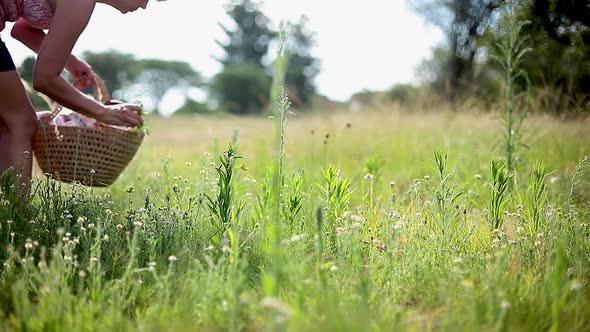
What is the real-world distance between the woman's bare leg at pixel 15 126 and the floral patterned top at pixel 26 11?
35cm

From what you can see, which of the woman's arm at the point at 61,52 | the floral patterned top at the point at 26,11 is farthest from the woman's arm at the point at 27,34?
the woman's arm at the point at 61,52

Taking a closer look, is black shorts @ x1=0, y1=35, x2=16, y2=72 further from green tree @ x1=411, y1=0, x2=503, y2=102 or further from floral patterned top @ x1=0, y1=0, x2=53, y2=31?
green tree @ x1=411, y1=0, x2=503, y2=102

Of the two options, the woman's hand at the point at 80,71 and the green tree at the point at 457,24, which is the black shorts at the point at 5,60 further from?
the green tree at the point at 457,24

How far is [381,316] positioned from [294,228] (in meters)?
1.03

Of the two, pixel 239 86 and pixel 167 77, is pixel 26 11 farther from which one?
pixel 167 77

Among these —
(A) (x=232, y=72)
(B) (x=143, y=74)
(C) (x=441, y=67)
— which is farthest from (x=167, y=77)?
(C) (x=441, y=67)

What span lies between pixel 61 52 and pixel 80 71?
1045 millimetres

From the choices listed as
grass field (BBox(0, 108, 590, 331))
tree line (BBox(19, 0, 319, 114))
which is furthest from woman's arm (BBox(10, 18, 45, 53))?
tree line (BBox(19, 0, 319, 114))

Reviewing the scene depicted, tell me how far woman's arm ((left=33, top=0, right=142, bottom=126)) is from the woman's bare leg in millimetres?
218

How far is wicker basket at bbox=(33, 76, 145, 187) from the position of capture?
11.1 feet

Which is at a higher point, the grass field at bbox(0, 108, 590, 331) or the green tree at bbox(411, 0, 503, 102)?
the green tree at bbox(411, 0, 503, 102)

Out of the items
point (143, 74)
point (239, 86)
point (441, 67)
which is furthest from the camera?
point (143, 74)

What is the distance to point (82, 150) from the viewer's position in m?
3.39

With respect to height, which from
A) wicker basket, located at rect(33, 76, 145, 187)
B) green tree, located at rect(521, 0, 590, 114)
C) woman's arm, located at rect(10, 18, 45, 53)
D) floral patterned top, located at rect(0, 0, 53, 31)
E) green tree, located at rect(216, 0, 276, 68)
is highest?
green tree, located at rect(216, 0, 276, 68)
